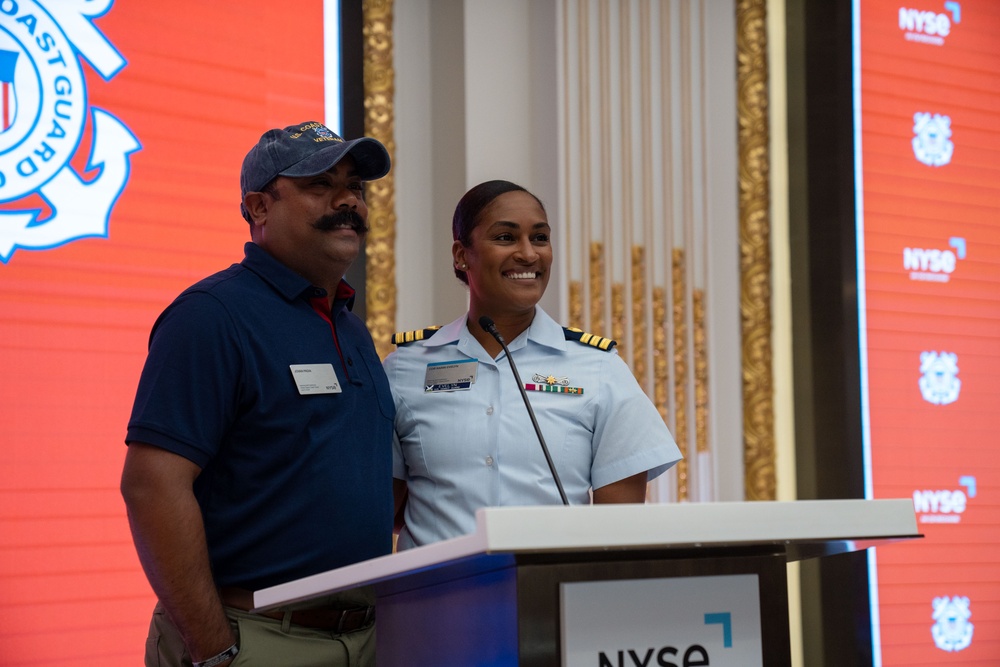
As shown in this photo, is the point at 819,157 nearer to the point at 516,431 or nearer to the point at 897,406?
the point at 897,406

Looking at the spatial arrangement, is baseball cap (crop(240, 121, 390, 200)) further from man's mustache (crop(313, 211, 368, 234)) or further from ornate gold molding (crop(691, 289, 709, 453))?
ornate gold molding (crop(691, 289, 709, 453))

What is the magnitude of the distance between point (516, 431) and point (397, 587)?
0.59 m

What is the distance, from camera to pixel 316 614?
1631mm

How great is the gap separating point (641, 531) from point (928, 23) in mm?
3479

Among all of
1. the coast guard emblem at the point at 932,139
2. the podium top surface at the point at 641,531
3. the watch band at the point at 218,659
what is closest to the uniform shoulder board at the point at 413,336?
the watch band at the point at 218,659

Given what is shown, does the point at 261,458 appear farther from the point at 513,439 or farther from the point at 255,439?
the point at 513,439

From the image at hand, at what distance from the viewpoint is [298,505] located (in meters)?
1.60

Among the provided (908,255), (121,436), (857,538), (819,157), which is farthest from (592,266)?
(857,538)

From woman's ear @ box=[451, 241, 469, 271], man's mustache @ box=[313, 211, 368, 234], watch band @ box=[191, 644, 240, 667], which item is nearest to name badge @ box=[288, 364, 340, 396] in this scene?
man's mustache @ box=[313, 211, 368, 234]

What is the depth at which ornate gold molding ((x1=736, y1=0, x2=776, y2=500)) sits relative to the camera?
11.9 ft

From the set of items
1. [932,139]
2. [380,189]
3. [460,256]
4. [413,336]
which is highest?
[932,139]

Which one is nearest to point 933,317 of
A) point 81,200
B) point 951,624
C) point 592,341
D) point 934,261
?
point 934,261

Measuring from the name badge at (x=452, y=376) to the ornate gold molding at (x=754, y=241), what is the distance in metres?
1.86

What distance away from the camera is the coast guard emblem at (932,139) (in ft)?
12.7
